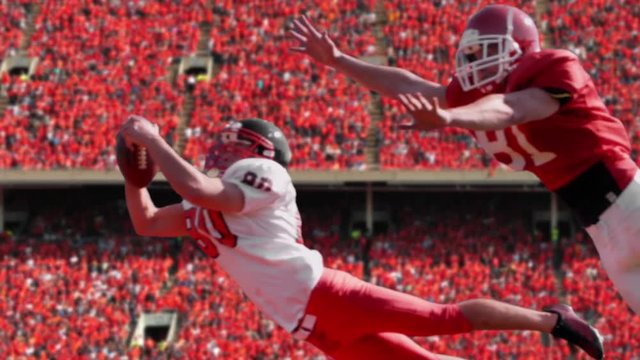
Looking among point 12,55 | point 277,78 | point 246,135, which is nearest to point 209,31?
point 277,78

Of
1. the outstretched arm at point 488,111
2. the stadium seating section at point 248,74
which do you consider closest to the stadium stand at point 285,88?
the stadium seating section at point 248,74

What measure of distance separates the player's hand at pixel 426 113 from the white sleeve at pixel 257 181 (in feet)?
5.19

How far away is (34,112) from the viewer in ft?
88.5

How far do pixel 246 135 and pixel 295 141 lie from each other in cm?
1985

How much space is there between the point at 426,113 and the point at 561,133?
1121 millimetres

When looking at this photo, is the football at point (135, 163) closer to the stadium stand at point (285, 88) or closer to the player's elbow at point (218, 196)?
the player's elbow at point (218, 196)

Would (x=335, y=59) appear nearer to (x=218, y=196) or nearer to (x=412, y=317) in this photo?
(x=218, y=196)

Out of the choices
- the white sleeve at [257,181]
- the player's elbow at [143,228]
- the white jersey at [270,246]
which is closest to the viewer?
the white sleeve at [257,181]

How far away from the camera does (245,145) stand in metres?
6.19

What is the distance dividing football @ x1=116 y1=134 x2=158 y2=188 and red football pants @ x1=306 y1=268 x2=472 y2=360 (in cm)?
105

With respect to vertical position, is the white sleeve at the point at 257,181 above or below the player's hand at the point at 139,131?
below

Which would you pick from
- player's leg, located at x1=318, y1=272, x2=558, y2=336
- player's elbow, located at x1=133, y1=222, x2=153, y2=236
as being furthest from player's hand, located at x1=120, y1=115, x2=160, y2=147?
player's leg, located at x1=318, y1=272, x2=558, y2=336

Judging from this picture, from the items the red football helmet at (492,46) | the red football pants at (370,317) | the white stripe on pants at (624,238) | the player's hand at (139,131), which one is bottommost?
the red football pants at (370,317)

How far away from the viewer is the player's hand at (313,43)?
19.7 ft
